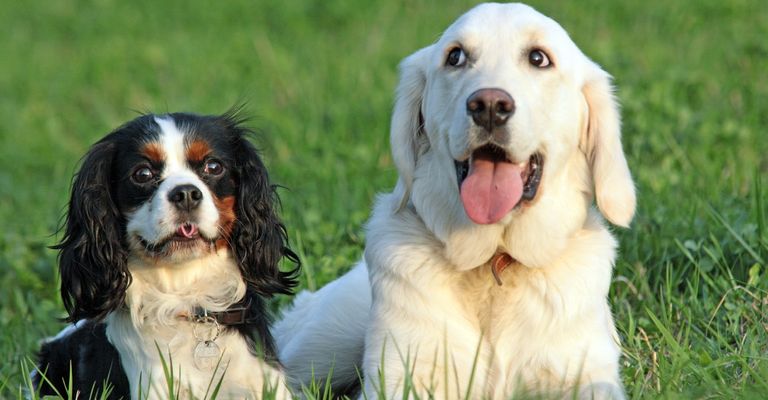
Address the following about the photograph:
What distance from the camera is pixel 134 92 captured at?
1188 cm

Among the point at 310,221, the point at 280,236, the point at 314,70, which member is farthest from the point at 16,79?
the point at 280,236

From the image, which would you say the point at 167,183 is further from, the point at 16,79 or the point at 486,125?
the point at 16,79

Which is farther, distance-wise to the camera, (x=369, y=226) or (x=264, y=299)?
(x=264, y=299)

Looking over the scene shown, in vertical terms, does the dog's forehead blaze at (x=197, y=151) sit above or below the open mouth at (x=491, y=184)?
above

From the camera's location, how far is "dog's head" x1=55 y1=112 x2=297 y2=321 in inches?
178

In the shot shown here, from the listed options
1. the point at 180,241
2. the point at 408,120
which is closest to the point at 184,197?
the point at 180,241

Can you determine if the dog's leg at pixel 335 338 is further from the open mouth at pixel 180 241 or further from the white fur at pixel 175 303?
the open mouth at pixel 180 241

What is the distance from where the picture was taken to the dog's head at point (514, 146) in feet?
13.6

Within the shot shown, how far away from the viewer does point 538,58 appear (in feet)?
14.0

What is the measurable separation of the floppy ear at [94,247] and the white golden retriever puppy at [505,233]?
993 millimetres

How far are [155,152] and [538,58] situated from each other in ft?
4.86

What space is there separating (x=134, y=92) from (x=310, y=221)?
572 cm

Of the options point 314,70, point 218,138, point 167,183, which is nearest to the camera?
point 167,183

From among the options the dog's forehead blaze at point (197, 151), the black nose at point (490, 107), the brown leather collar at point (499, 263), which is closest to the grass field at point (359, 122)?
the brown leather collar at point (499, 263)
